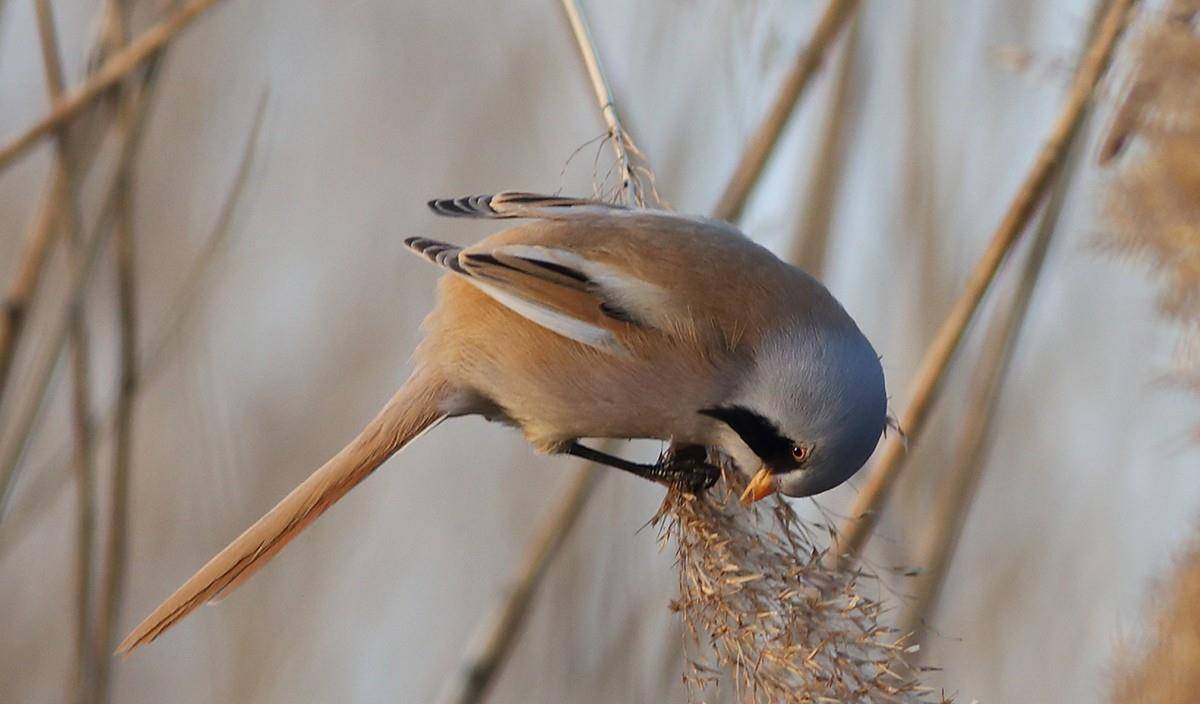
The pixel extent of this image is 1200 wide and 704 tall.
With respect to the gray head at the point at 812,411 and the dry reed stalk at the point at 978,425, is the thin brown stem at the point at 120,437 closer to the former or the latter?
the gray head at the point at 812,411

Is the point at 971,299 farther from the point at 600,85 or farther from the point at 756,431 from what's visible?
the point at 600,85

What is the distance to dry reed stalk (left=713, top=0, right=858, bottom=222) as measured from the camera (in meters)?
1.90

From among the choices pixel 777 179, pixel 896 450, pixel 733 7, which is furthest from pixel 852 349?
pixel 733 7

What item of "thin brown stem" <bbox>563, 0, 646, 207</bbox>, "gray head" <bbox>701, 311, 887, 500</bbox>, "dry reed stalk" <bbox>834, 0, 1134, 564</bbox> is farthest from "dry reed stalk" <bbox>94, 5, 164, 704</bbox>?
"dry reed stalk" <bbox>834, 0, 1134, 564</bbox>

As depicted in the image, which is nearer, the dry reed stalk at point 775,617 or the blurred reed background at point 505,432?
the dry reed stalk at point 775,617

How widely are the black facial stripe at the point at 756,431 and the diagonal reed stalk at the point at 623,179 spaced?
0.71 feet

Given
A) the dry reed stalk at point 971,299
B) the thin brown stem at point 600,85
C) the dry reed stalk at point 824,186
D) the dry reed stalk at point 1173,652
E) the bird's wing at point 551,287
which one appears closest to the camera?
the dry reed stalk at point 1173,652

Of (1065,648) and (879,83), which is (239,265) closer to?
(879,83)

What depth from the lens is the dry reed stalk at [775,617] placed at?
1.49 m

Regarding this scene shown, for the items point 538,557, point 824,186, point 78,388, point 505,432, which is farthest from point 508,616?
point 505,432

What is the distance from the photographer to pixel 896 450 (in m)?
1.76

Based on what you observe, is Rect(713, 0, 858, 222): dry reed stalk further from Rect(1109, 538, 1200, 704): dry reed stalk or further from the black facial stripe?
Rect(1109, 538, 1200, 704): dry reed stalk

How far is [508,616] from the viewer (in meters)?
1.76

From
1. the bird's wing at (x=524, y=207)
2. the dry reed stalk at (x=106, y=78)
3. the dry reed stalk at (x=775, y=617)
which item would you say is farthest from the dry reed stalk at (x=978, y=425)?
the dry reed stalk at (x=106, y=78)
